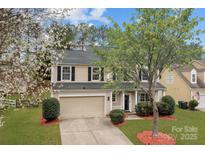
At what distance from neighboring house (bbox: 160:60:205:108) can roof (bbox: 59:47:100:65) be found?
18.9ft

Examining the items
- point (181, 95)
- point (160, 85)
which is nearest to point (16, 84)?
point (160, 85)

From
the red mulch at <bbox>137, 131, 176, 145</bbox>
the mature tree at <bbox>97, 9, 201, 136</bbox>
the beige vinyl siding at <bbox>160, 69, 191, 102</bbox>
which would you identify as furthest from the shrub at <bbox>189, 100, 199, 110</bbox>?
the mature tree at <bbox>97, 9, 201, 136</bbox>

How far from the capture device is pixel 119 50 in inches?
349

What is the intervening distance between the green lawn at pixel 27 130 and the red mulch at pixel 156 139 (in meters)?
3.73

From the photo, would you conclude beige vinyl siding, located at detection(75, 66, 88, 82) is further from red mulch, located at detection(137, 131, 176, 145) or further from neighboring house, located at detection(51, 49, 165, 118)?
red mulch, located at detection(137, 131, 176, 145)

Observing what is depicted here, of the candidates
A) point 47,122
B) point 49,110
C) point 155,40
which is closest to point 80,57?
point 49,110

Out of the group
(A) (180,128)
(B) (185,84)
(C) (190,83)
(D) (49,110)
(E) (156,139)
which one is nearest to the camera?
(E) (156,139)

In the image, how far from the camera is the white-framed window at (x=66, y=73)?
1356 centimetres

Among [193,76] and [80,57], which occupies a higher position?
[80,57]

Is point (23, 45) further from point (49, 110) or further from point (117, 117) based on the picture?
point (117, 117)

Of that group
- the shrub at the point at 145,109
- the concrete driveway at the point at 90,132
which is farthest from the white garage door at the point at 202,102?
the concrete driveway at the point at 90,132

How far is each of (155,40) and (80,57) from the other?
7.49 m

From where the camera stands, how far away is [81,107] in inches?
503
